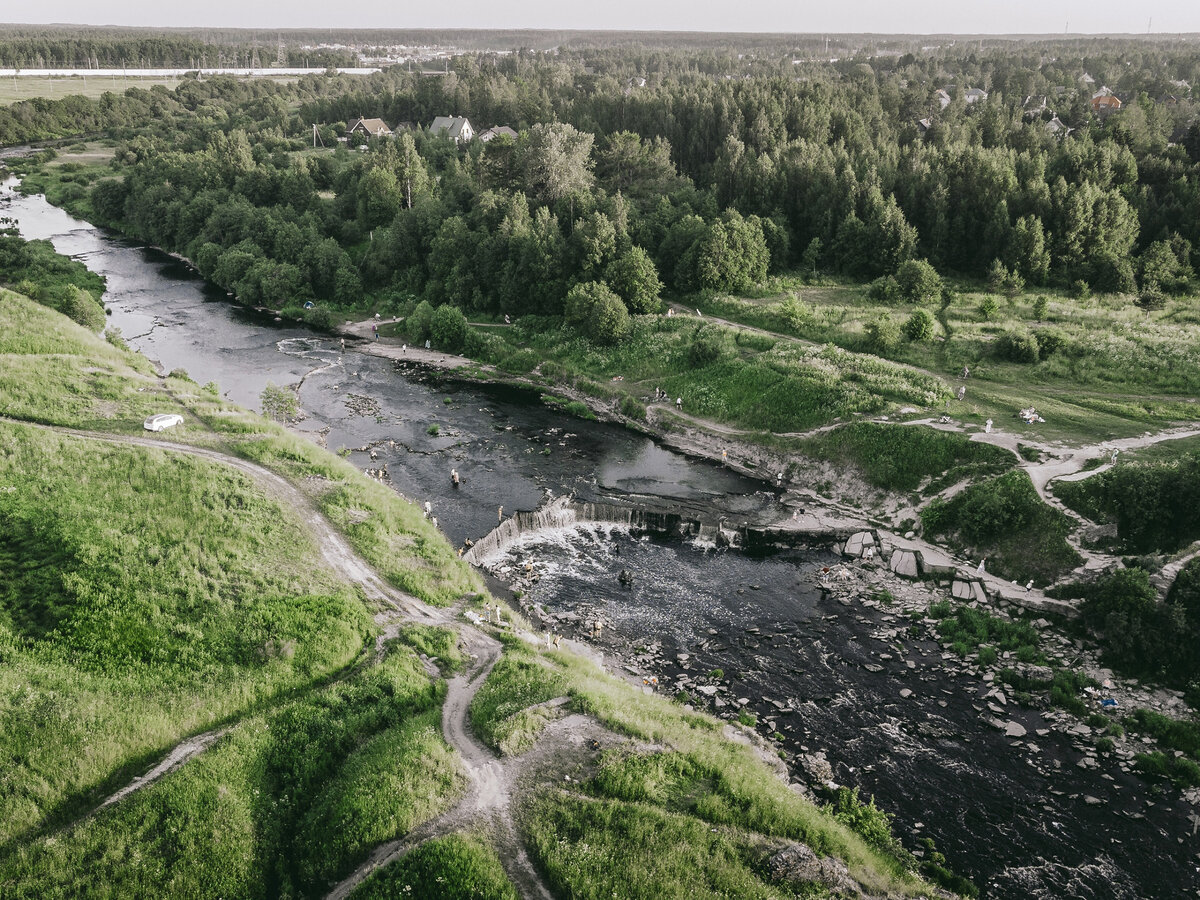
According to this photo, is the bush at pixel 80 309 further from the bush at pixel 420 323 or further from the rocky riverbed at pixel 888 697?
the rocky riverbed at pixel 888 697

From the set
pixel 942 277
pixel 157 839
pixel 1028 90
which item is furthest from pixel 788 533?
pixel 1028 90

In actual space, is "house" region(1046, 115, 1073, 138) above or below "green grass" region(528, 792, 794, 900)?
above

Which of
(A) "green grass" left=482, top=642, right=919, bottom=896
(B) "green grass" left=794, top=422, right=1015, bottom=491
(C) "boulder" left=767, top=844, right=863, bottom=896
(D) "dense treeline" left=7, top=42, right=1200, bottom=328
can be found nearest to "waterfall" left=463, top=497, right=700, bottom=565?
(B) "green grass" left=794, top=422, right=1015, bottom=491

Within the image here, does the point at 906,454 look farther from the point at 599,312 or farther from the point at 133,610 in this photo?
the point at 133,610

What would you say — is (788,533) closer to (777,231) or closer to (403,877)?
(403,877)

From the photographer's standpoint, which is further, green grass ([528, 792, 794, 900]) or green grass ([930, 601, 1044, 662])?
green grass ([930, 601, 1044, 662])

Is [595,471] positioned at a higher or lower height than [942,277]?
lower

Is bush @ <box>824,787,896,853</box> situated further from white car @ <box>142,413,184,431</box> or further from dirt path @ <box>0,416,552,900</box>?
white car @ <box>142,413,184,431</box>
